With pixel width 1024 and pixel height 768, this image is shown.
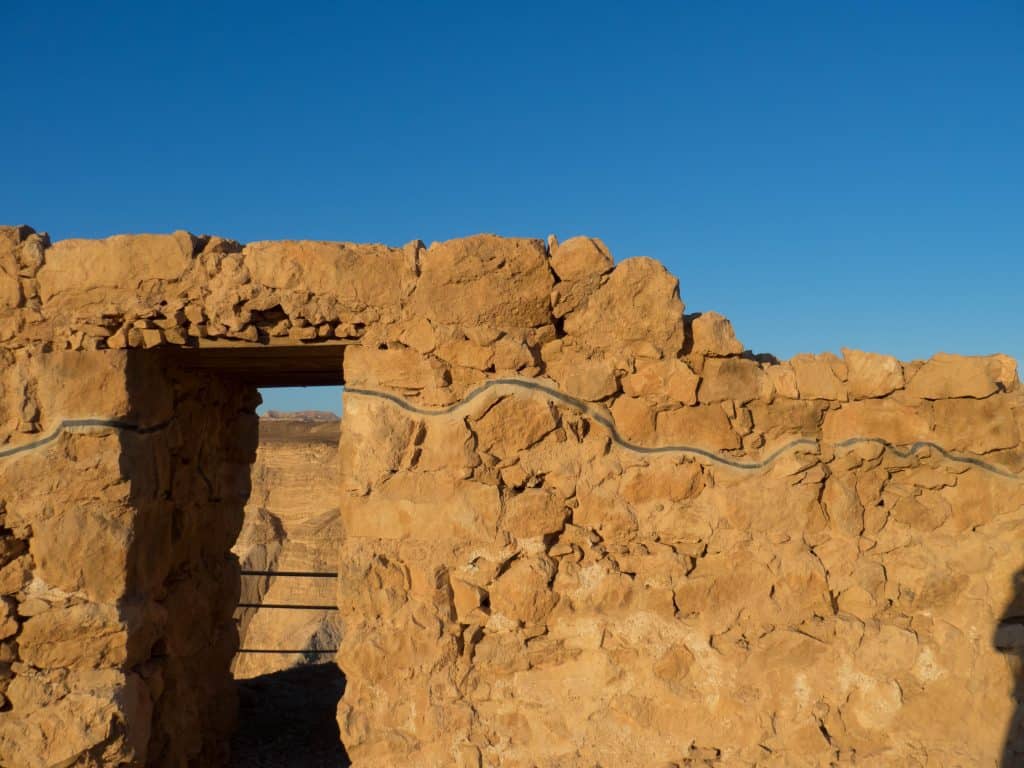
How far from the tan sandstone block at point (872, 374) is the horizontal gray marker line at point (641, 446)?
0.17m

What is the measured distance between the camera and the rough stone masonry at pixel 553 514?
2.97 meters

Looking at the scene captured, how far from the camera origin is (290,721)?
195 inches

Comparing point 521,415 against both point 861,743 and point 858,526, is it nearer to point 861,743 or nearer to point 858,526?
point 858,526

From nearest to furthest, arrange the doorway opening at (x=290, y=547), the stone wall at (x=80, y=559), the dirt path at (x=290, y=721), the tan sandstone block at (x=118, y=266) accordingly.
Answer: the stone wall at (x=80, y=559) → the tan sandstone block at (x=118, y=266) → the dirt path at (x=290, y=721) → the doorway opening at (x=290, y=547)

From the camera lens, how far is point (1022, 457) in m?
3.16

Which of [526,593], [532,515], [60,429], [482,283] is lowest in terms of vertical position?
[526,593]

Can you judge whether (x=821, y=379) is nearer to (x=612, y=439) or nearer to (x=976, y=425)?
(x=976, y=425)

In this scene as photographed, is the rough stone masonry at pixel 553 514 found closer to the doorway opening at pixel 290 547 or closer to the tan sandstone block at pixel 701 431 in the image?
the tan sandstone block at pixel 701 431

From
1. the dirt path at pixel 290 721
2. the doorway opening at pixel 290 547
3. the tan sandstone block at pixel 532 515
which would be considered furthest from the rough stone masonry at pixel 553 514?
the doorway opening at pixel 290 547

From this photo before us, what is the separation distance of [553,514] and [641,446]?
1.29 ft

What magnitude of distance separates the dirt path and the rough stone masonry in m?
1.43

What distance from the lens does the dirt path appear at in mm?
4496

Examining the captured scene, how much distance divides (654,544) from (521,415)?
0.64m

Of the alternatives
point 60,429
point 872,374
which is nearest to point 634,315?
point 872,374
